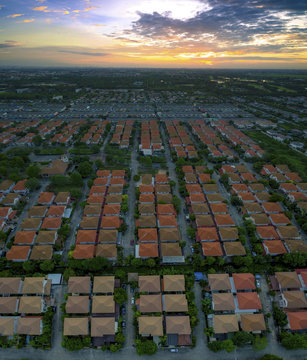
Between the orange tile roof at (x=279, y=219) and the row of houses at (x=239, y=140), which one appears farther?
the row of houses at (x=239, y=140)

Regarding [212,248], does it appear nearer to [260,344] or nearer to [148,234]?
[148,234]

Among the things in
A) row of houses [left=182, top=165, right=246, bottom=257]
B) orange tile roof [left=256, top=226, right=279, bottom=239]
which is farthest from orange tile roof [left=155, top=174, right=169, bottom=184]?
orange tile roof [left=256, top=226, right=279, bottom=239]

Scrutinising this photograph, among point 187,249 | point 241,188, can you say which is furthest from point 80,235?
point 241,188

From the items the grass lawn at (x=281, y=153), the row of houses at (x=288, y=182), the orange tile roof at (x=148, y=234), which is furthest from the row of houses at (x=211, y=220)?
the grass lawn at (x=281, y=153)

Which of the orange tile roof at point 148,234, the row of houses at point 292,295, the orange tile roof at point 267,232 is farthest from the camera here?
the orange tile roof at point 267,232

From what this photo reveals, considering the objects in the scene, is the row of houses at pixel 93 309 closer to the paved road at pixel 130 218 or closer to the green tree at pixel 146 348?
the green tree at pixel 146 348
